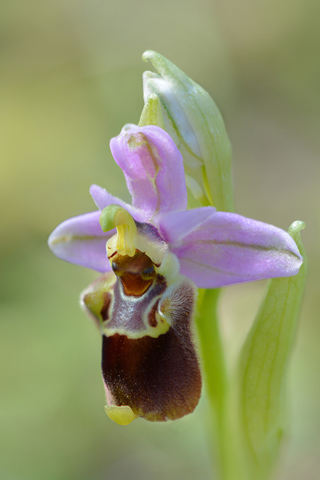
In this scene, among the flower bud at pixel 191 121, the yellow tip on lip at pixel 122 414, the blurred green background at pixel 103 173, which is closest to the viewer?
the yellow tip on lip at pixel 122 414

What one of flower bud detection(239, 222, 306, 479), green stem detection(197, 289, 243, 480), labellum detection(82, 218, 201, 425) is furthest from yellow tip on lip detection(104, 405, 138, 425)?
flower bud detection(239, 222, 306, 479)

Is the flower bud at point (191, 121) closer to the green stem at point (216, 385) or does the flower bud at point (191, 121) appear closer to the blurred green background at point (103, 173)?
the green stem at point (216, 385)

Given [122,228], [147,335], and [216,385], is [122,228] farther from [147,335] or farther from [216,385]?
[216,385]

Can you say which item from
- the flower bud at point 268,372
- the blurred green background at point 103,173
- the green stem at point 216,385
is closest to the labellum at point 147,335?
the green stem at point 216,385

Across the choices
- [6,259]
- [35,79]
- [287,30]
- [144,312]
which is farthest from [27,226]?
[287,30]

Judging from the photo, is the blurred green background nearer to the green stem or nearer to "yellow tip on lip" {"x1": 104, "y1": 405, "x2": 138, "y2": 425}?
the green stem

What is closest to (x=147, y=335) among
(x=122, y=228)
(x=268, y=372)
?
(x=122, y=228)
